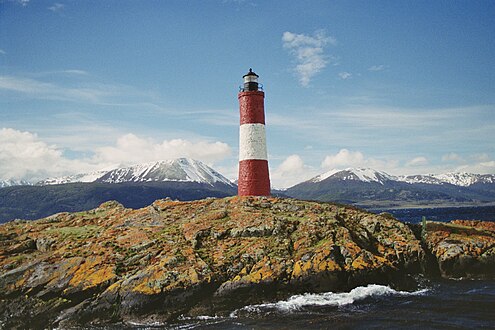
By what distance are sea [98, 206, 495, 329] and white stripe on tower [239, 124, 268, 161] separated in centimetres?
1889

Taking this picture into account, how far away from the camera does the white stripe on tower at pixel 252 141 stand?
1666 inches

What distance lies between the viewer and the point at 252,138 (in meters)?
42.3

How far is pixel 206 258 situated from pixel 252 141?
16.7 m

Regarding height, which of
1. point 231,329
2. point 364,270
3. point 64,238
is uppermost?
point 64,238

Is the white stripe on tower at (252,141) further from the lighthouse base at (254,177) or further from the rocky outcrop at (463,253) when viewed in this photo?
the rocky outcrop at (463,253)

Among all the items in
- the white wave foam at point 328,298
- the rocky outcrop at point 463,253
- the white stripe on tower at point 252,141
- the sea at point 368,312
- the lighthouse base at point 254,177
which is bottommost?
the sea at point 368,312

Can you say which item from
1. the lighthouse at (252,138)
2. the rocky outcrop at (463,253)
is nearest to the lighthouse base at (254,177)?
the lighthouse at (252,138)

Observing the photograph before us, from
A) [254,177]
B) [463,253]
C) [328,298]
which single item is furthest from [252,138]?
[463,253]

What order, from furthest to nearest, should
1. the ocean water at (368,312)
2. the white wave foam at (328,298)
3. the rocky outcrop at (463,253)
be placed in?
the rocky outcrop at (463,253)
the white wave foam at (328,298)
the ocean water at (368,312)

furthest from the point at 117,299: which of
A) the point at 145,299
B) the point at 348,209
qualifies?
the point at 348,209

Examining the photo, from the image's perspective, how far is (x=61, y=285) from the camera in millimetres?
26750

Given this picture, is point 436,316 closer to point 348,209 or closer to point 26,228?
point 348,209

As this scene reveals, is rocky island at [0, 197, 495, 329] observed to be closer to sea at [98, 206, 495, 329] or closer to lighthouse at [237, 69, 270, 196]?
sea at [98, 206, 495, 329]

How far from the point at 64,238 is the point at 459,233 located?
3695 cm
